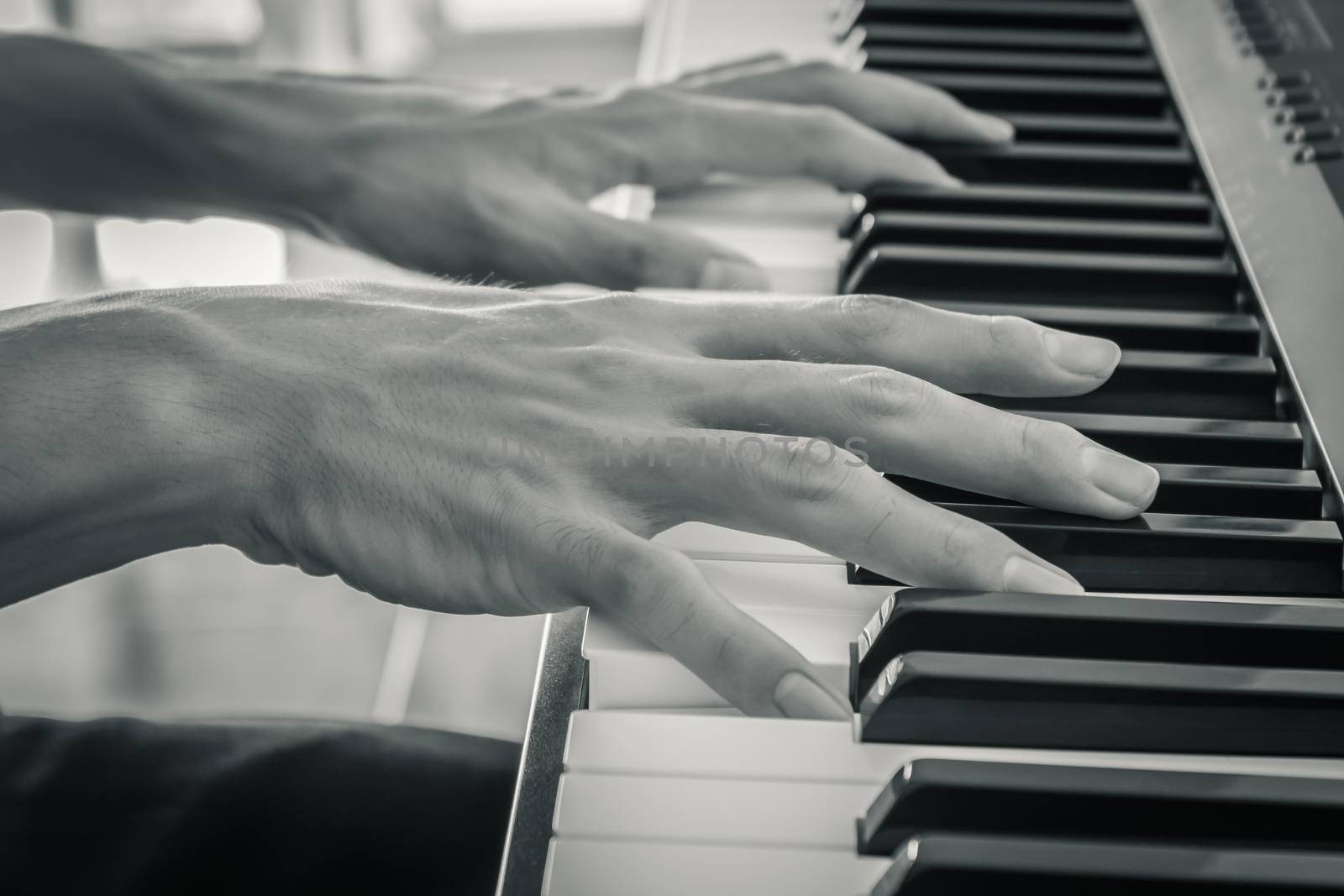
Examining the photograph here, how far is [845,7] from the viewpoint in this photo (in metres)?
1.44

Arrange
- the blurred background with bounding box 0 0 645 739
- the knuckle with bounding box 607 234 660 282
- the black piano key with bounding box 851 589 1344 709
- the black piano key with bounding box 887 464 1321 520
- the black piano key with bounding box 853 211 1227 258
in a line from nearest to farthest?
the black piano key with bounding box 851 589 1344 709 < the black piano key with bounding box 887 464 1321 520 < the black piano key with bounding box 853 211 1227 258 < the knuckle with bounding box 607 234 660 282 < the blurred background with bounding box 0 0 645 739

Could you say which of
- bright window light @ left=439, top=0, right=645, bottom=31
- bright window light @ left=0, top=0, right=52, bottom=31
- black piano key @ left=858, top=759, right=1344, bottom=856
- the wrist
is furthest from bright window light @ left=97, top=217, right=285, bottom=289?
black piano key @ left=858, top=759, right=1344, bottom=856

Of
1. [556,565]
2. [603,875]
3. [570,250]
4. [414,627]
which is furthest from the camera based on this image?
[414,627]

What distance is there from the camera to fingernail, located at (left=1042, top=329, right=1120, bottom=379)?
77 cm

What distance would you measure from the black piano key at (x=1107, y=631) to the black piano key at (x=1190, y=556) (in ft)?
0.21

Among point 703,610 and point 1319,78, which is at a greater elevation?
point 1319,78

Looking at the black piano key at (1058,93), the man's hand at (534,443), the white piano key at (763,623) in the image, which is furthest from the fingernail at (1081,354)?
the black piano key at (1058,93)

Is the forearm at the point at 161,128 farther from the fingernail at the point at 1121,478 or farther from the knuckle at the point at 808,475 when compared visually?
the fingernail at the point at 1121,478

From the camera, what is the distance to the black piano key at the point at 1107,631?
0.60 m

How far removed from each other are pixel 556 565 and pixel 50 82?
40.7 inches

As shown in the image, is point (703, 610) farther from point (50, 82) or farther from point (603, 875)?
point (50, 82)

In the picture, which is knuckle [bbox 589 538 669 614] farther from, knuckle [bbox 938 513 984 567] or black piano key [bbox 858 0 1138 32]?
black piano key [bbox 858 0 1138 32]

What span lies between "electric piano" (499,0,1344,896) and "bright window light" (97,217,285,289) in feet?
8.25

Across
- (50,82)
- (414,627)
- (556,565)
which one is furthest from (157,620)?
(556,565)
